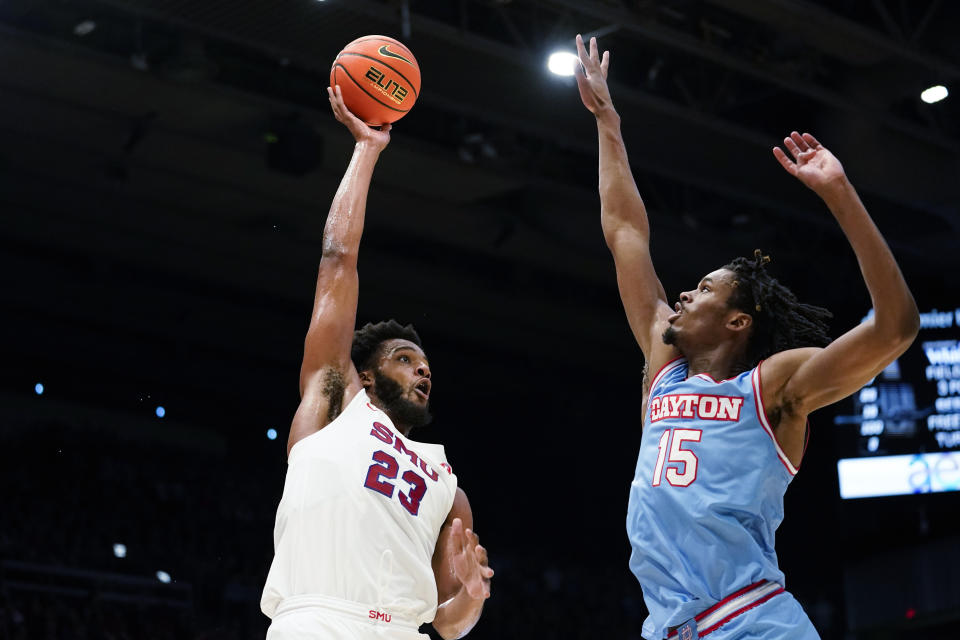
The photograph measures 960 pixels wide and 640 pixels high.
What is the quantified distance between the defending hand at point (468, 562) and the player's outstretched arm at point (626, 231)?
2.60 feet

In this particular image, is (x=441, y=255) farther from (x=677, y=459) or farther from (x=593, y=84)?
(x=677, y=459)

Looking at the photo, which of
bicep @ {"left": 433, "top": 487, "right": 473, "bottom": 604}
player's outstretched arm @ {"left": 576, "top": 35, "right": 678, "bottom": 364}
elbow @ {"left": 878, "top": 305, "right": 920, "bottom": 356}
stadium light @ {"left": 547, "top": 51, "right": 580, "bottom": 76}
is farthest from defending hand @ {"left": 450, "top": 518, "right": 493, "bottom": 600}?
stadium light @ {"left": 547, "top": 51, "right": 580, "bottom": 76}

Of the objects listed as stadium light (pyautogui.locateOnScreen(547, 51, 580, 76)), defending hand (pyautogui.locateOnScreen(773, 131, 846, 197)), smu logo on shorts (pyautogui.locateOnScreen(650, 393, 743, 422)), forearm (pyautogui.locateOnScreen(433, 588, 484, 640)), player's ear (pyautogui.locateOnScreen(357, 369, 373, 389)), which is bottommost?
forearm (pyautogui.locateOnScreen(433, 588, 484, 640))

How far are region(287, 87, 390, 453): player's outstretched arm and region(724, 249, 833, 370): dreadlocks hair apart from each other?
1230 mm

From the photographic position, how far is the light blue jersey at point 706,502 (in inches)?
129

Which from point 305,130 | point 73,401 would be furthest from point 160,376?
point 305,130

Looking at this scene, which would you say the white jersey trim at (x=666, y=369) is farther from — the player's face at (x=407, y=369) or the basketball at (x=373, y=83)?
the basketball at (x=373, y=83)

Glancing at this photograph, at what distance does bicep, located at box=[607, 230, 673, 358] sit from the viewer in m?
3.95

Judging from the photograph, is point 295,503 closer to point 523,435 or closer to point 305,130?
point 305,130

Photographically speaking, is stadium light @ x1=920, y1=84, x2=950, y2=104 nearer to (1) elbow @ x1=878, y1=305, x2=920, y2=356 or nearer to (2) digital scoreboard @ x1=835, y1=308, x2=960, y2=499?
(2) digital scoreboard @ x1=835, y1=308, x2=960, y2=499

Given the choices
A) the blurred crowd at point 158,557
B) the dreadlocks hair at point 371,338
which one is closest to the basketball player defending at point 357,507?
the dreadlocks hair at point 371,338

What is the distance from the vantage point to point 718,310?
3746mm

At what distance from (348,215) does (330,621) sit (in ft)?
4.48

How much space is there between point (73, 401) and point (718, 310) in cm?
1513
